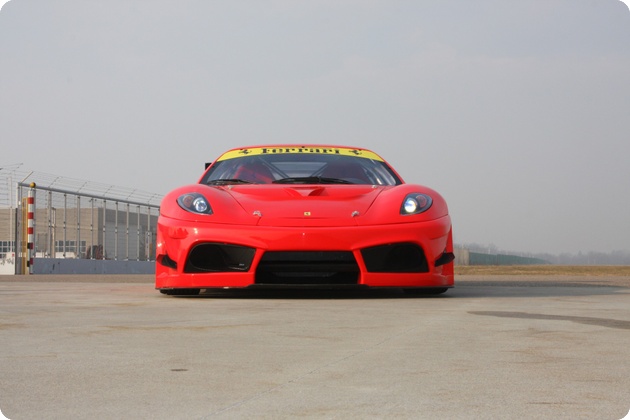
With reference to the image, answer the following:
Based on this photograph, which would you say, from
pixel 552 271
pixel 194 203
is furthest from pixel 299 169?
pixel 552 271

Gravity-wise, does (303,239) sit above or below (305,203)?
below

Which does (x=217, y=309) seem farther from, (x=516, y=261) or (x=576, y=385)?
(x=516, y=261)

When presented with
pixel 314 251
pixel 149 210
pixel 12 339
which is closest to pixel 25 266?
pixel 149 210

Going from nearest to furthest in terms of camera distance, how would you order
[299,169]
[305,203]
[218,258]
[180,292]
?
[218,258], [305,203], [180,292], [299,169]

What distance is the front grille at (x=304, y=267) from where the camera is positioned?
20.5 ft

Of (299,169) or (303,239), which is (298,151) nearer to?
(299,169)

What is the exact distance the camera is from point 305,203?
652cm

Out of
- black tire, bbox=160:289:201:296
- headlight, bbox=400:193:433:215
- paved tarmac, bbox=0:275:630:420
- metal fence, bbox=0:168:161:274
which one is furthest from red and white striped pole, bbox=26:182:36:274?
paved tarmac, bbox=0:275:630:420

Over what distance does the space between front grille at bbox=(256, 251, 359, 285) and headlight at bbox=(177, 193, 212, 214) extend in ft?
1.96

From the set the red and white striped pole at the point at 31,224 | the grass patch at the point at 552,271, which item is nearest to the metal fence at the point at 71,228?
the red and white striped pole at the point at 31,224

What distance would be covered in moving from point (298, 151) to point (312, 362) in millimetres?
5291

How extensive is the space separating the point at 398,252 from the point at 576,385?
3.83 m

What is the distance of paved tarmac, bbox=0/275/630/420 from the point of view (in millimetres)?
2355

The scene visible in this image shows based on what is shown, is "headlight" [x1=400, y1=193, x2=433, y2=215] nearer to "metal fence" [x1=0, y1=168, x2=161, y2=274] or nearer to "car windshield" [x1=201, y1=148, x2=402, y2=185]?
"car windshield" [x1=201, y1=148, x2=402, y2=185]
